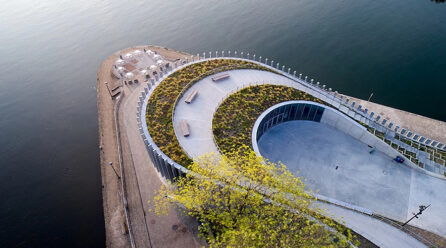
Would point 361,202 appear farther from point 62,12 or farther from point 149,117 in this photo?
point 62,12

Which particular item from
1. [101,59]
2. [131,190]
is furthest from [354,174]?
[101,59]

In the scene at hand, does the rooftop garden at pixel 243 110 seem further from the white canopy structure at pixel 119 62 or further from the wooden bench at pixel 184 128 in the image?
the white canopy structure at pixel 119 62

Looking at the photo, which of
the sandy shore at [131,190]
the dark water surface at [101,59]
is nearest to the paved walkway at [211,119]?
Answer: the sandy shore at [131,190]

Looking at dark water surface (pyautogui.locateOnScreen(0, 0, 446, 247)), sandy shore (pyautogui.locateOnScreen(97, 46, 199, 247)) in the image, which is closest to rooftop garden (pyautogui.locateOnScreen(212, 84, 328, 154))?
sandy shore (pyautogui.locateOnScreen(97, 46, 199, 247))

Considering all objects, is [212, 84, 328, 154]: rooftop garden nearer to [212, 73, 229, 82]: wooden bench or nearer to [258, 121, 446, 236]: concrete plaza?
[258, 121, 446, 236]: concrete plaza

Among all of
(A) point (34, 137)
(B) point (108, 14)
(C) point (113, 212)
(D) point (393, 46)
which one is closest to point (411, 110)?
(D) point (393, 46)

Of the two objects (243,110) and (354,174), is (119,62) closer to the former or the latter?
(243,110)
